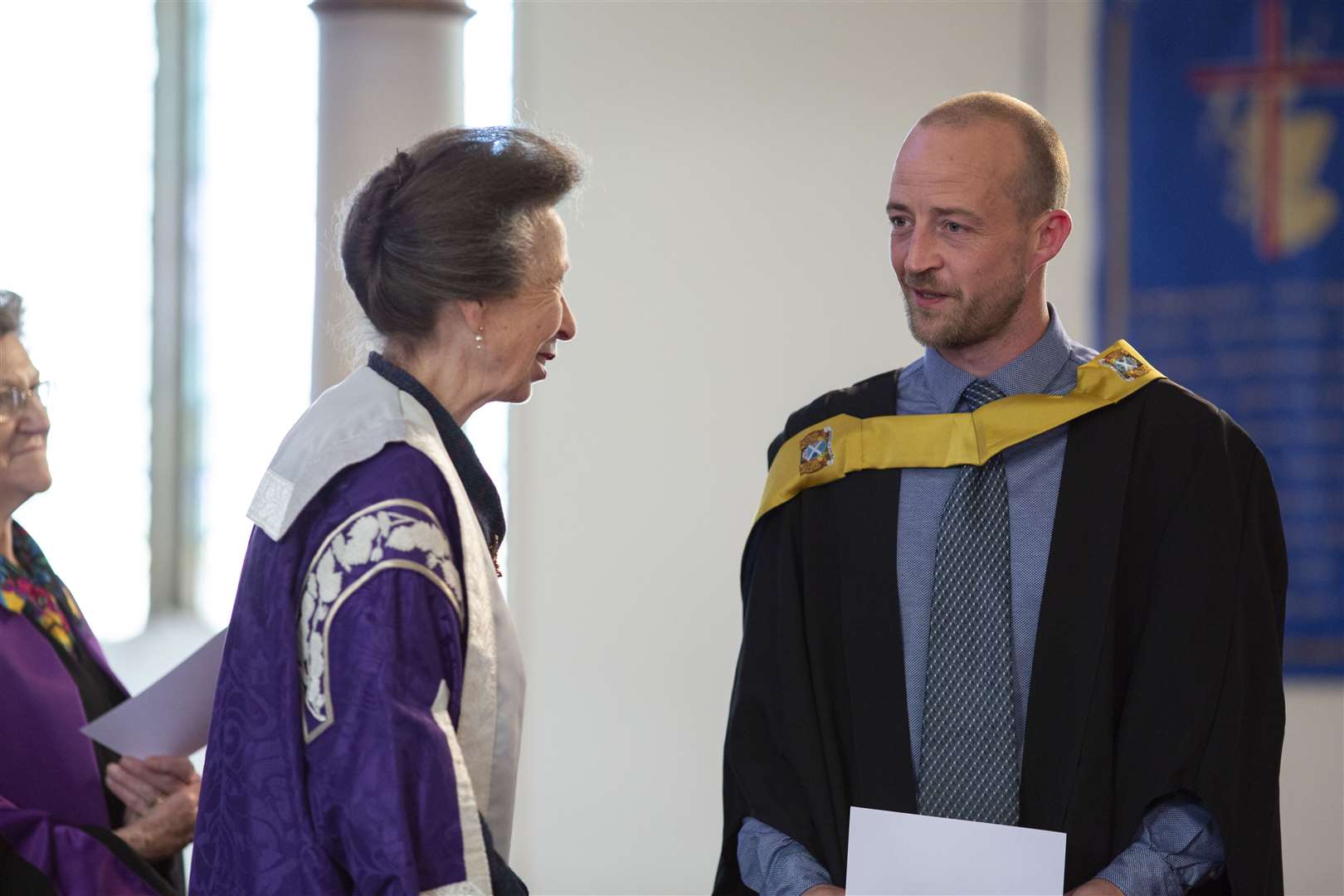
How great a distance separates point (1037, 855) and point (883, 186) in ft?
10.8

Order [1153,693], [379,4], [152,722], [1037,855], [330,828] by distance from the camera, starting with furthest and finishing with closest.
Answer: [379,4] → [152,722] → [1153,693] → [1037,855] → [330,828]

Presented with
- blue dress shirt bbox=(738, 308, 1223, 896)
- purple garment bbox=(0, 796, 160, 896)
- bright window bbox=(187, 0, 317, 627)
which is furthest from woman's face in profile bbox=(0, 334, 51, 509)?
bright window bbox=(187, 0, 317, 627)

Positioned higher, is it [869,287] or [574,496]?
[869,287]

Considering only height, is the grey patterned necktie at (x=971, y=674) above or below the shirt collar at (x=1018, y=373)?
below

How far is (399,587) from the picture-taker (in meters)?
2.05

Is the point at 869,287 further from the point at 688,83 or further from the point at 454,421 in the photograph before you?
the point at 454,421

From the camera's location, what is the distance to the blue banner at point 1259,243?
4578 millimetres

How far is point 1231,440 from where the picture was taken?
262 cm

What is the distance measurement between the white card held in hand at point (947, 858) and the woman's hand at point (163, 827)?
4.51 ft

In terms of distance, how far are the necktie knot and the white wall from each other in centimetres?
237

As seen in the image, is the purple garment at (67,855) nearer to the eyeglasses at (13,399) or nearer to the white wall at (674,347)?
the eyeglasses at (13,399)

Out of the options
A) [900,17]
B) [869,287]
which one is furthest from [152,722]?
[900,17]

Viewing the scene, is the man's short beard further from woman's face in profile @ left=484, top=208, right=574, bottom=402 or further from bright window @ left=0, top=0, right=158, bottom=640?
bright window @ left=0, top=0, right=158, bottom=640

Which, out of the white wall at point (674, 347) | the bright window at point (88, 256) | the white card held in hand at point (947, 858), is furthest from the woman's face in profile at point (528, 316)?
the bright window at point (88, 256)
